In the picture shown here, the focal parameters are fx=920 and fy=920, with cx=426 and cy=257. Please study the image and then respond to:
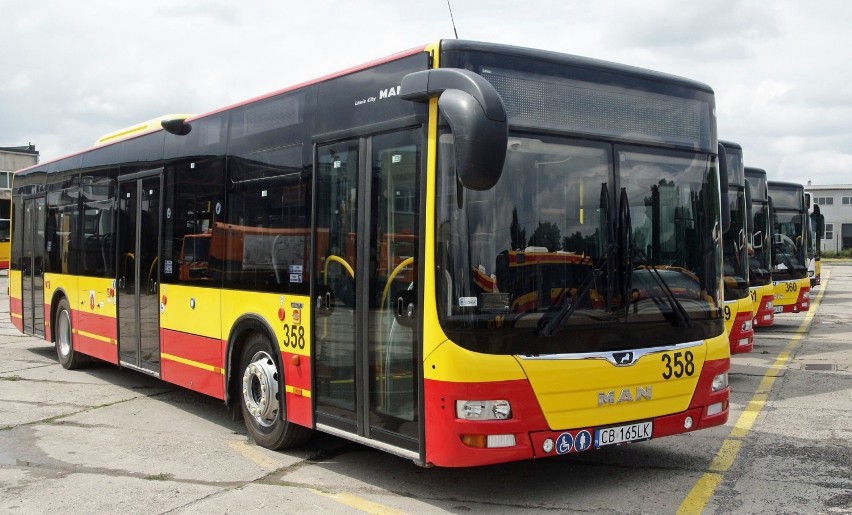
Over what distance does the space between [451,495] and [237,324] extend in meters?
2.75

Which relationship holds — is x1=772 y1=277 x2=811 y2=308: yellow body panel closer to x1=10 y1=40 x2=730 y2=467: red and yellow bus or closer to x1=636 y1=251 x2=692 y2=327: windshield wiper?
x1=10 y1=40 x2=730 y2=467: red and yellow bus

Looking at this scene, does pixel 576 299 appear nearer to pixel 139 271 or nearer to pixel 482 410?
pixel 482 410

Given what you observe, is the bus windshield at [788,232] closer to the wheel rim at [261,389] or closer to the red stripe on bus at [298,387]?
the wheel rim at [261,389]

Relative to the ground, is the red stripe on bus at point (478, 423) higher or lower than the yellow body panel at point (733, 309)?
lower

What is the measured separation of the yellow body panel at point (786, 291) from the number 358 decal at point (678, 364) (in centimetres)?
1337

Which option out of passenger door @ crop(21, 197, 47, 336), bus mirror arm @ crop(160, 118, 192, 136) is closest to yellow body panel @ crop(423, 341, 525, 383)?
bus mirror arm @ crop(160, 118, 192, 136)

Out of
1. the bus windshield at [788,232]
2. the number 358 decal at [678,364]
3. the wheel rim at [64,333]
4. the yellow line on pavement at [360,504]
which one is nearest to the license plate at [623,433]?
the number 358 decal at [678,364]

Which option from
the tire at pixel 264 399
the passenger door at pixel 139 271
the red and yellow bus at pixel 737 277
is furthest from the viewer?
the red and yellow bus at pixel 737 277

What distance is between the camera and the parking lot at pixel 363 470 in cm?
616

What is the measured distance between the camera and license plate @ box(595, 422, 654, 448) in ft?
19.7

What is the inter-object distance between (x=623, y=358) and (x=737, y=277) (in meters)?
6.84

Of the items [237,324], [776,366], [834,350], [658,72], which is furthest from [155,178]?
[834,350]

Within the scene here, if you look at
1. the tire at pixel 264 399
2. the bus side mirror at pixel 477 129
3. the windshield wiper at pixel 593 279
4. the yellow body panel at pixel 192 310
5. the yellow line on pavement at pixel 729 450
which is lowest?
the yellow line on pavement at pixel 729 450

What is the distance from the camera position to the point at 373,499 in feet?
20.6
